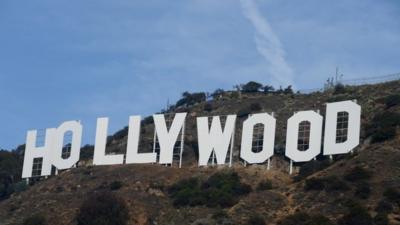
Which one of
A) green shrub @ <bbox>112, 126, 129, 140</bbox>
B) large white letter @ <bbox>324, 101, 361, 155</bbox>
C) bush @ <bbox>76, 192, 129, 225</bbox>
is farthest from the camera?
green shrub @ <bbox>112, 126, 129, 140</bbox>

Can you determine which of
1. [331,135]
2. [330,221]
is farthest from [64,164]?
[330,221]

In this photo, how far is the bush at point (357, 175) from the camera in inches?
2906

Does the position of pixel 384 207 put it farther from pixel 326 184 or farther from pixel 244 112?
pixel 244 112

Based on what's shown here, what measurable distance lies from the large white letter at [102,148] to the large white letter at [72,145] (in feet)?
7.84

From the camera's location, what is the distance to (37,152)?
90688 mm

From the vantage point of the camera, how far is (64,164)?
295 ft

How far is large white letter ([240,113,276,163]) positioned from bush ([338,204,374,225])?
1516cm

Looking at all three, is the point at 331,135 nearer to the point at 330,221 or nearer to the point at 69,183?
the point at 330,221

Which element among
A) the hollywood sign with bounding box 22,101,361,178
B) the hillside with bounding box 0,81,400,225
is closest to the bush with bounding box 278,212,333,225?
the hillside with bounding box 0,81,400,225

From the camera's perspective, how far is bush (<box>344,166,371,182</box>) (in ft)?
242

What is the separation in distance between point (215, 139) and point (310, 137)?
327 inches

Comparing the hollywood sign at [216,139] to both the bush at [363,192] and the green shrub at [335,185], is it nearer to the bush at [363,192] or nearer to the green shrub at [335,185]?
the green shrub at [335,185]

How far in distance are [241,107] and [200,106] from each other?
5.99 m

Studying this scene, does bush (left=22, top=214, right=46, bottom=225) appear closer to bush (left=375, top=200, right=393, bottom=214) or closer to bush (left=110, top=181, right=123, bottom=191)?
bush (left=110, top=181, right=123, bottom=191)
